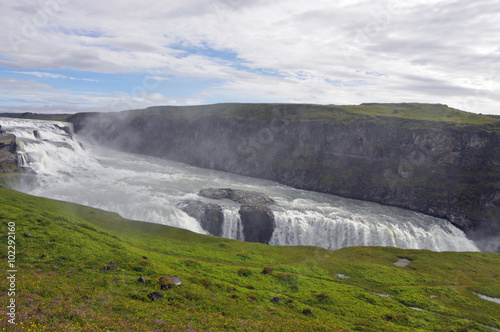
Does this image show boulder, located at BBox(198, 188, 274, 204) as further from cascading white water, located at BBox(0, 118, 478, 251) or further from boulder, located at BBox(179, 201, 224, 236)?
boulder, located at BBox(179, 201, 224, 236)

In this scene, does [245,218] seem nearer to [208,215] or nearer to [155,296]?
[208,215]

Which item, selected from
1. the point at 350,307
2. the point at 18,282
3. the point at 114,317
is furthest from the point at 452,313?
the point at 18,282

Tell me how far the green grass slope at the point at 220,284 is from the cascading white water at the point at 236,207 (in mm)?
15595

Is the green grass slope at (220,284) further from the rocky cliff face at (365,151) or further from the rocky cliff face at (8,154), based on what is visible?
the rocky cliff face at (365,151)

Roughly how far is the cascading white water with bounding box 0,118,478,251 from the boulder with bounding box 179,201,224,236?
4.58ft

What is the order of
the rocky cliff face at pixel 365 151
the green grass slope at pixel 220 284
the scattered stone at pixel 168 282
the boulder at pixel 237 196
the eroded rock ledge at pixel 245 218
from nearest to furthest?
the green grass slope at pixel 220 284 < the scattered stone at pixel 168 282 < the eroded rock ledge at pixel 245 218 < the boulder at pixel 237 196 < the rocky cliff face at pixel 365 151

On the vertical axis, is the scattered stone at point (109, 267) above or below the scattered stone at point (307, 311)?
above

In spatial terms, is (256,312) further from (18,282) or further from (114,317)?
(18,282)

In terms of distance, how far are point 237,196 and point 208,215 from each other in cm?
1553

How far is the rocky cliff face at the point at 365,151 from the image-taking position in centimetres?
9656

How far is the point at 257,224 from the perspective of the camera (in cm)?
7650

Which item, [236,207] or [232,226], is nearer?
[232,226]

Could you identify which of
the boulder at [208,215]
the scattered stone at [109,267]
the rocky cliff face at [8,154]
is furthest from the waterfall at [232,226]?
the rocky cliff face at [8,154]

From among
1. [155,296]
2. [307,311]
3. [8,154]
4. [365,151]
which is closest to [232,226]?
[307,311]
